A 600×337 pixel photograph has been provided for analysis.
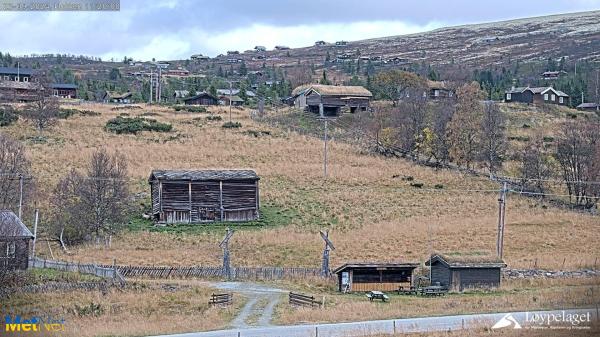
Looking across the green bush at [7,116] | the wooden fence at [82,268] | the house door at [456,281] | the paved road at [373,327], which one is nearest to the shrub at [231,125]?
the green bush at [7,116]

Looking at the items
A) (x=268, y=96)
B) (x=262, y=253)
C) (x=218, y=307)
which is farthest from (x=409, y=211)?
(x=268, y=96)

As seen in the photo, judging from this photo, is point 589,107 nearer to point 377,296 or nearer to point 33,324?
point 377,296

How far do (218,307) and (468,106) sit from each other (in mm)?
45178

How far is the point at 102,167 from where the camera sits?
49.0 m

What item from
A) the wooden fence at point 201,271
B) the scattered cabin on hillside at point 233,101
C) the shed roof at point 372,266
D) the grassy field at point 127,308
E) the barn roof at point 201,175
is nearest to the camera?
the grassy field at point 127,308

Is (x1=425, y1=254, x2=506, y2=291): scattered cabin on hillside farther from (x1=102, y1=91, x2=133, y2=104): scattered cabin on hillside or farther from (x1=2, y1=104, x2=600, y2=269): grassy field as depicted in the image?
(x1=102, y1=91, x2=133, y2=104): scattered cabin on hillside

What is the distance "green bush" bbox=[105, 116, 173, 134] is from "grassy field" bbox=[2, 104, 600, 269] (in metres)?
1.41

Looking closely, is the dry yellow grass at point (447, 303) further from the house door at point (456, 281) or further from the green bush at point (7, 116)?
the green bush at point (7, 116)

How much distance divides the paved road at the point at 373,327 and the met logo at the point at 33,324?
4.51 m

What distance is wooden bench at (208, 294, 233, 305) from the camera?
3278 cm

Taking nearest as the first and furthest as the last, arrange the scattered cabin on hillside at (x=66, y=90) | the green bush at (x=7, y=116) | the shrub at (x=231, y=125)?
the green bush at (x=7, y=116) < the shrub at (x=231, y=125) < the scattered cabin on hillside at (x=66, y=90)

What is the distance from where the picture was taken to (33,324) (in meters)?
28.0

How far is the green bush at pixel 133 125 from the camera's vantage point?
75500 millimetres

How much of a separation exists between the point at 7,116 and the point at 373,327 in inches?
2213
